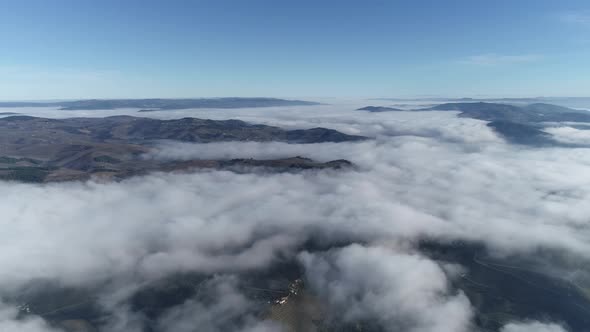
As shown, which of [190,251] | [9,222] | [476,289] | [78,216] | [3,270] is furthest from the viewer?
[78,216]

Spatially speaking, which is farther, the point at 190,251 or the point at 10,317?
the point at 190,251

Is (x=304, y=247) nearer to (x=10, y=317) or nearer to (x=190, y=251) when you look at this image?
(x=190, y=251)

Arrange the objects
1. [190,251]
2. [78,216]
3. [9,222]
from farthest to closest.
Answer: [78,216] → [9,222] → [190,251]

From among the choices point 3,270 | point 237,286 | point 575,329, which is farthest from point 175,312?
point 575,329

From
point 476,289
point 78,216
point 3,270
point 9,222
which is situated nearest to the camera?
point 476,289

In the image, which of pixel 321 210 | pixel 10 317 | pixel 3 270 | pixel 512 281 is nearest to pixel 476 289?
pixel 512 281

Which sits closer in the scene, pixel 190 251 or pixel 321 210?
pixel 190 251

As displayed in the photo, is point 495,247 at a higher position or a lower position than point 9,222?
lower

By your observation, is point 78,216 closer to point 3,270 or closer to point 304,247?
point 3,270

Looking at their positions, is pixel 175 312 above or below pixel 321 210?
below
